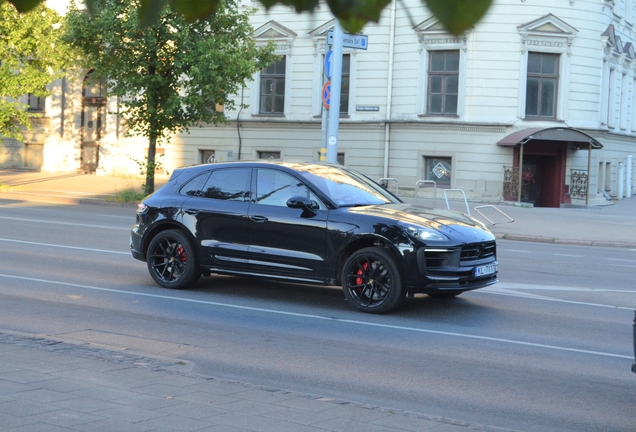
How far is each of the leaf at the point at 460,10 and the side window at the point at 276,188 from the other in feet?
27.2

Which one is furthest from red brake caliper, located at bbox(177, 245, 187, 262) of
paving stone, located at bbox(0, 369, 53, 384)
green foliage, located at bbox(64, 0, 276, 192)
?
green foliage, located at bbox(64, 0, 276, 192)

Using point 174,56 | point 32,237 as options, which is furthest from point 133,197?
point 32,237

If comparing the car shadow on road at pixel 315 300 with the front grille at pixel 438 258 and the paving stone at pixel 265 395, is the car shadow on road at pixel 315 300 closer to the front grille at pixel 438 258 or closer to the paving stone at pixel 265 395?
the front grille at pixel 438 258

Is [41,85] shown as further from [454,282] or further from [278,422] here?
[278,422]

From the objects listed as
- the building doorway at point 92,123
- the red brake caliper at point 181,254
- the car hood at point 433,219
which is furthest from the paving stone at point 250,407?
the building doorway at point 92,123

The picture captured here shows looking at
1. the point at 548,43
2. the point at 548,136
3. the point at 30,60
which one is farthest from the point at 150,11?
the point at 548,43

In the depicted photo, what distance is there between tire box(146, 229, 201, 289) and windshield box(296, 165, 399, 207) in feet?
5.62

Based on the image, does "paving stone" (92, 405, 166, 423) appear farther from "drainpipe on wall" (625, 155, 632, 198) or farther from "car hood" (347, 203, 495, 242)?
"drainpipe on wall" (625, 155, 632, 198)

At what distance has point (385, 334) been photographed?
846 cm

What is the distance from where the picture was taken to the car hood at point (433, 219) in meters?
9.38

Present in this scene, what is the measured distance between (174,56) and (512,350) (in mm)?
17609

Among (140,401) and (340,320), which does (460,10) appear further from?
(340,320)

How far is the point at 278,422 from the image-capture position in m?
5.15

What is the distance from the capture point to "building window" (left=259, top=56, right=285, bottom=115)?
33.7 metres
